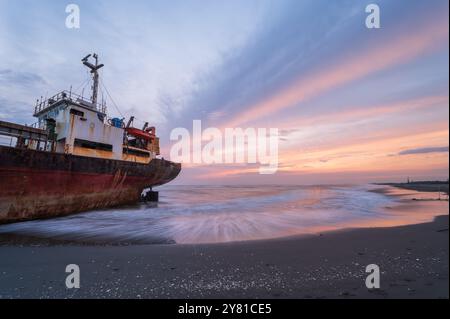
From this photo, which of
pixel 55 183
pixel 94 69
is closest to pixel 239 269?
pixel 55 183

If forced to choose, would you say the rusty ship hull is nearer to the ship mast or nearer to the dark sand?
the dark sand

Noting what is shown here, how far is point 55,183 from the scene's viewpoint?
11750mm

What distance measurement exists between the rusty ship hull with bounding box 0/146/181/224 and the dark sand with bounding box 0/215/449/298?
18.9ft

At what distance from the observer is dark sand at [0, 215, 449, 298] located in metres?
3.22

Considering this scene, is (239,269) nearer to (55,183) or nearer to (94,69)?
(55,183)

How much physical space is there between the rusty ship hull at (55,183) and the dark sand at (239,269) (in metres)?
5.76

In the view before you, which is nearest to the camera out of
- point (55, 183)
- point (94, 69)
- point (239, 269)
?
point (239, 269)

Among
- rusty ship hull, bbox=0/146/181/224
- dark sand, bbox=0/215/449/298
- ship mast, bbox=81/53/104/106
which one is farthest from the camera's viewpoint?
ship mast, bbox=81/53/104/106

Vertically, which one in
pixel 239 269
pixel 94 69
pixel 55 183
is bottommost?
pixel 239 269

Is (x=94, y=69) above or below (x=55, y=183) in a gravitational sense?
above

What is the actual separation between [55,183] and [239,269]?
1318 cm

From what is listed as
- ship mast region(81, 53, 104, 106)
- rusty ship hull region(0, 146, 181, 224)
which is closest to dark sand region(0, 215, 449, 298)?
rusty ship hull region(0, 146, 181, 224)

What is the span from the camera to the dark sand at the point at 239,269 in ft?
10.6
